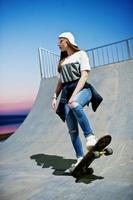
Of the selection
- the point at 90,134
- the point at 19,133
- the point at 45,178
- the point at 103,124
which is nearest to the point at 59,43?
the point at 90,134

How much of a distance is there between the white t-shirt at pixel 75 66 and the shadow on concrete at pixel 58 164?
0.95m

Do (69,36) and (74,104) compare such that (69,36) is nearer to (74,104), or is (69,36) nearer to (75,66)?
(75,66)

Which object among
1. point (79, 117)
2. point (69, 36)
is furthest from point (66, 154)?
point (69, 36)

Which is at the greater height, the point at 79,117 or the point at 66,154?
the point at 79,117

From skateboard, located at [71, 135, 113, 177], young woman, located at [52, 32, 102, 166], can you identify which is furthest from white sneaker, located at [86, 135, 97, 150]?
young woman, located at [52, 32, 102, 166]

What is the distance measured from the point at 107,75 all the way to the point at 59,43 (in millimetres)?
3519

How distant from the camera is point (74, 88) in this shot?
237 centimetres

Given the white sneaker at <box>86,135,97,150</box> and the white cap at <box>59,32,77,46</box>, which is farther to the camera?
the white cap at <box>59,32,77,46</box>

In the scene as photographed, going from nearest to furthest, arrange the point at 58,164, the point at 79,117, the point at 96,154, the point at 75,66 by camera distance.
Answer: the point at 96,154 → the point at 79,117 → the point at 75,66 → the point at 58,164

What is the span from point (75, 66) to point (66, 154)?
55.5 inches

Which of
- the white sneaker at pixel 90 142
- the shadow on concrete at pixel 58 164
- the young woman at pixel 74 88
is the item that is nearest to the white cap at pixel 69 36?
the young woman at pixel 74 88

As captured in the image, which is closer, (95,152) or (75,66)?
(95,152)

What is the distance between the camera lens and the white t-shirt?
2.33m

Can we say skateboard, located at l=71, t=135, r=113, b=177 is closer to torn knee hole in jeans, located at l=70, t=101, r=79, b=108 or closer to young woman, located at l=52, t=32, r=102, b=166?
young woman, located at l=52, t=32, r=102, b=166
